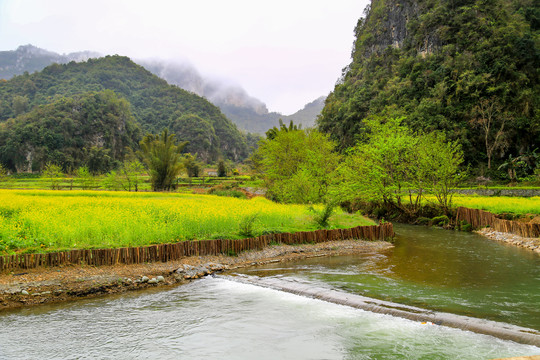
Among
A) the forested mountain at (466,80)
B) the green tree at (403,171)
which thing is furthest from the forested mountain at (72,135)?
the green tree at (403,171)

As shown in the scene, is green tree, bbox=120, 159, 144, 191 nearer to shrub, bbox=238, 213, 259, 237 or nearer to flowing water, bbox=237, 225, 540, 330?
shrub, bbox=238, 213, 259, 237

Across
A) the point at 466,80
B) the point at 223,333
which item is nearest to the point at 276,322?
the point at 223,333

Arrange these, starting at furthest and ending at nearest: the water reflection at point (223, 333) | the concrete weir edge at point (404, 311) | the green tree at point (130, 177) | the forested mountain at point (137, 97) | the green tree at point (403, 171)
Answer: the forested mountain at point (137, 97)
the green tree at point (130, 177)
the green tree at point (403, 171)
the concrete weir edge at point (404, 311)
the water reflection at point (223, 333)

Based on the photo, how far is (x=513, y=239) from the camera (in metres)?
18.8

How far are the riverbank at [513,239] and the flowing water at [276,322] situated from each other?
5197mm

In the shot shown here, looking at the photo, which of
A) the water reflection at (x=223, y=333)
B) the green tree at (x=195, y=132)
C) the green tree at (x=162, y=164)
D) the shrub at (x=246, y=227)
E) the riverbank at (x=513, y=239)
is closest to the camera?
the water reflection at (x=223, y=333)

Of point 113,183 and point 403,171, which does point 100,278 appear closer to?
point 403,171

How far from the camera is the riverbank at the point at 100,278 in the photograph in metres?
9.14

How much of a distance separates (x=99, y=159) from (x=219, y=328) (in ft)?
337

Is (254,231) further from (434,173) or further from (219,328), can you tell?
(434,173)

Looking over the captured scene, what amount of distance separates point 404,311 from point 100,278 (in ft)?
27.8

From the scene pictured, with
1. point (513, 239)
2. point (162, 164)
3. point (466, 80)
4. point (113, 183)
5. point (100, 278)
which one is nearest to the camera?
point (100, 278)

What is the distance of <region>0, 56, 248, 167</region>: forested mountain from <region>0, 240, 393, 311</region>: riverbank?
123 metres

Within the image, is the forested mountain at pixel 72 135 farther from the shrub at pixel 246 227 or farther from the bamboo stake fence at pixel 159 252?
the bamboo stake fence at pixel 159 252
